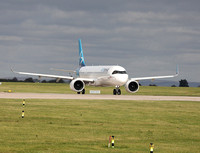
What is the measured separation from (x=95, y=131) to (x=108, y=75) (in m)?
43.5

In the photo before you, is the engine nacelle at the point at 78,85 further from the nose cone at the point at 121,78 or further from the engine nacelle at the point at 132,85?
→ the engine nacelle at the point at 132,85

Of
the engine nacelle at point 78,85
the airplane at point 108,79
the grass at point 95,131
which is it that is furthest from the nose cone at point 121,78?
the grass at point 95,131

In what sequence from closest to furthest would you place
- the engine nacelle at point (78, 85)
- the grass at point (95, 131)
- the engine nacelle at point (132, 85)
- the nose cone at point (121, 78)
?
1. the grass at point (95, 131)
2. the nose cone at point (121, 78)
3. the engine nacelle at point (132, 85)
4. the engine nacelle at point (78, 85)

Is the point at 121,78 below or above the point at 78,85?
above

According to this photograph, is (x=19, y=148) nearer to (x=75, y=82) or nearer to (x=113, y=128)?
(x=113, y=128)

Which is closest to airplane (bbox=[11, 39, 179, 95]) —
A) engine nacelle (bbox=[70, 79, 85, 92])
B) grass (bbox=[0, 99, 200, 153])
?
engine nacelle (bbox=[70, 79, 85, 92])

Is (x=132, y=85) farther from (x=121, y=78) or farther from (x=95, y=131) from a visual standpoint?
(x=95, y=131)

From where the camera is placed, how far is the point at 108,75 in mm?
65938

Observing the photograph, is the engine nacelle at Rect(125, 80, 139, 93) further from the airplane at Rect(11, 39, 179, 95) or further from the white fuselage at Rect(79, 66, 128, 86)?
the white fuselage at Rect(79, 66, 128, 86)

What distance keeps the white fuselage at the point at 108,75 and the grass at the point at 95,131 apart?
30.4 meters

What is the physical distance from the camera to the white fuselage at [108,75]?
63938mm

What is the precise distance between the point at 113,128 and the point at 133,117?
5.79 meters

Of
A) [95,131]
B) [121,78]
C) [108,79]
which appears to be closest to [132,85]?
[121,78]

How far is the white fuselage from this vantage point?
63938mm
